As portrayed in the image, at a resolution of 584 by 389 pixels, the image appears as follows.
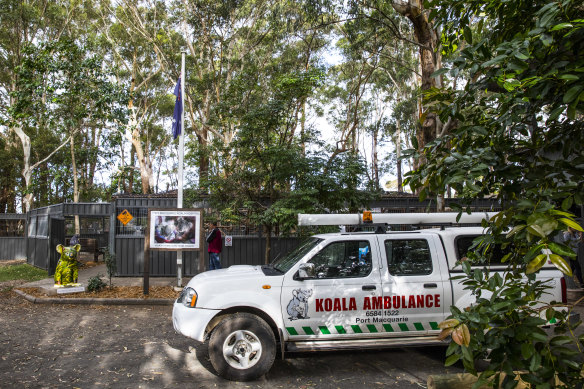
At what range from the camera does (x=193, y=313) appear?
5258 millimetres

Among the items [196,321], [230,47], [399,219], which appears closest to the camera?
[196,321]

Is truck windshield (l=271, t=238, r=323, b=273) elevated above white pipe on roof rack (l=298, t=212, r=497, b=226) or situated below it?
below

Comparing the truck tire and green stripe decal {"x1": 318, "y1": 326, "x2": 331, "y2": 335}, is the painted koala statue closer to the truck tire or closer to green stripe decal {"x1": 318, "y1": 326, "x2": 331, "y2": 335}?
the truck tire

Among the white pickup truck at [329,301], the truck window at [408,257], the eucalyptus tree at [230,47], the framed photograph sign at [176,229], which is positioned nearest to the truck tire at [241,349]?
the white pickup truck at [329,301]

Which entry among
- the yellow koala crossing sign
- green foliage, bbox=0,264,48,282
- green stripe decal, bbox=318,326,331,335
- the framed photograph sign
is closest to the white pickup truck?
green stripe decal, bbox=318,326,331,335

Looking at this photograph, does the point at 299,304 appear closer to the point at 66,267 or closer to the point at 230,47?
the point at 66,267

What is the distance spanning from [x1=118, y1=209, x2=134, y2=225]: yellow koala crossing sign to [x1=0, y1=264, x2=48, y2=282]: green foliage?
344 centimetres

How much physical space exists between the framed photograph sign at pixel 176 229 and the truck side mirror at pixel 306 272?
5.96m

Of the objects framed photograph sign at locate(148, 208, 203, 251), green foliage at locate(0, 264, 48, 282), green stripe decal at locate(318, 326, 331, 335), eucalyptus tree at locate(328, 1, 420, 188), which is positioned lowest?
green foliage at locate(0, 264, 48, 282)

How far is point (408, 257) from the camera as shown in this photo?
5742 mm

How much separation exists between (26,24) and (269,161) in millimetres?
18502

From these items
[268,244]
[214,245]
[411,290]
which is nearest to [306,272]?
[411,290]

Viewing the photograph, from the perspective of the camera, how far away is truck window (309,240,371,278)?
220 inches

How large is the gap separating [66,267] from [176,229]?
3.00m
